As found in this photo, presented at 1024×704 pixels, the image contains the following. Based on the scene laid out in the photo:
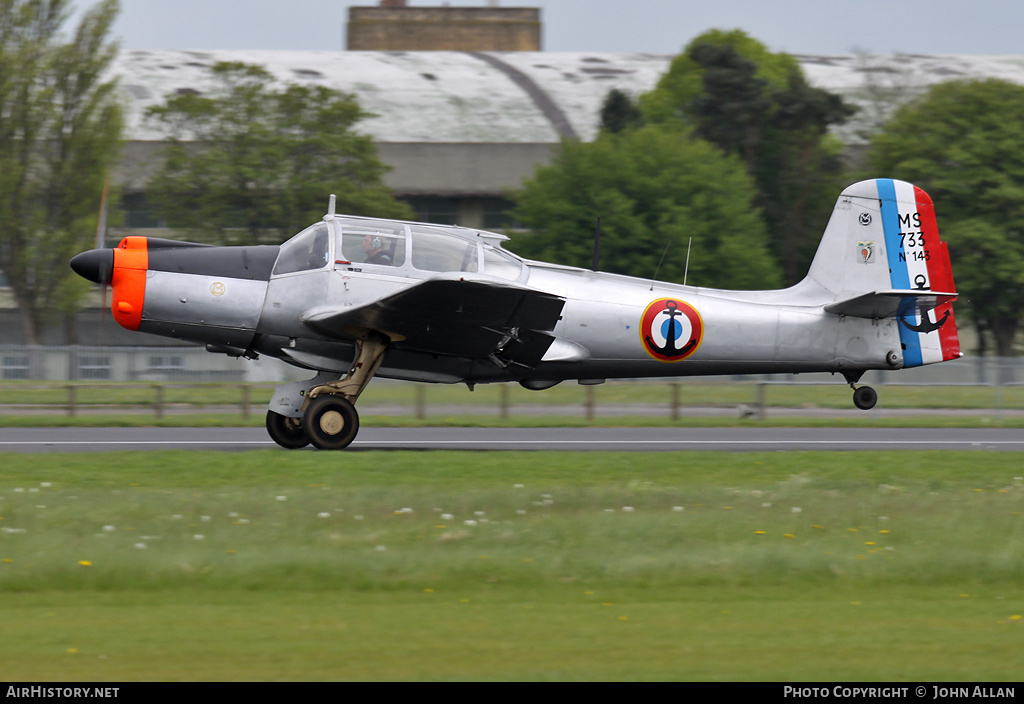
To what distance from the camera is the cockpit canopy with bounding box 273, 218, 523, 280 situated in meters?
14.3

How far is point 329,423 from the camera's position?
14352mm

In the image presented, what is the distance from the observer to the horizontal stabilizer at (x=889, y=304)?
50.8 ft

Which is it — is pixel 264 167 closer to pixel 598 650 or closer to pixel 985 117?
pixel 985 117

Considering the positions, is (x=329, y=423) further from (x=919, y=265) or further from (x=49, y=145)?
(x=49, y=145)

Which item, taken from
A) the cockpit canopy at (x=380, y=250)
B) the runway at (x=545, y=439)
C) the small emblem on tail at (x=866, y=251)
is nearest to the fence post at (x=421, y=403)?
the runway at (x=545, y=439)

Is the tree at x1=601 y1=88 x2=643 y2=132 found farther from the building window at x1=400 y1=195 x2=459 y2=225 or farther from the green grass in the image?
the green grass

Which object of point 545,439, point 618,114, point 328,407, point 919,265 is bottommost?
point 545,439

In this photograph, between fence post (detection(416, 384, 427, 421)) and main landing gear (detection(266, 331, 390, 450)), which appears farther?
fence post (detection(416, 384, 427, 421))

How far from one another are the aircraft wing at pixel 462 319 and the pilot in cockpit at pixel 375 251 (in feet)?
2.73

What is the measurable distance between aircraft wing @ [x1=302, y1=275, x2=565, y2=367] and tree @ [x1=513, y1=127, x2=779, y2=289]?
92.2 feet

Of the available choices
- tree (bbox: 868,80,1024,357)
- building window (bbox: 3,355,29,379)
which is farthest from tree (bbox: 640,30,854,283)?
building window (bbox: 3,355,29,379)

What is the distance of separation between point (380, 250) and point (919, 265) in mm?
8093

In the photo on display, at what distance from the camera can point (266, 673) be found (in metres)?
5.52

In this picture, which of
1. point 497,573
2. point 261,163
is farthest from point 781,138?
point 497,573
